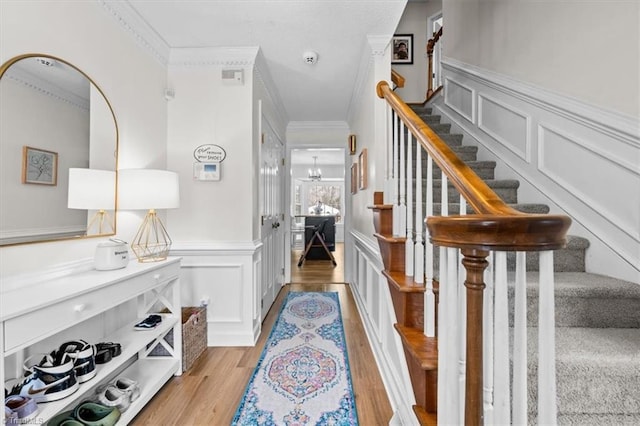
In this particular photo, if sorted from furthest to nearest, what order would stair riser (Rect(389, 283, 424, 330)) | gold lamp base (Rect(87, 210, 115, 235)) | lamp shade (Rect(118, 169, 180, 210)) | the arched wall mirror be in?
1. lamp shade (Rect(118, 169, 180, 210))
2. gold lamp base (Rect(87, 210, 115, 235))
3. stair riser (Rect(389, 283, 424, 330))
4. the arched wall mirror

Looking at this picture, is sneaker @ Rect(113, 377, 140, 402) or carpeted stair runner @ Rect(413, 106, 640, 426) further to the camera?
sneaker @ Rect(113, 377, 140, 402)

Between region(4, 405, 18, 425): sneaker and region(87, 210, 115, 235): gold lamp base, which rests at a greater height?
region(87, 210, 115, 235): gold lamp base

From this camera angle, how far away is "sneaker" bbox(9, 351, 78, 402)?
1128 millimetres

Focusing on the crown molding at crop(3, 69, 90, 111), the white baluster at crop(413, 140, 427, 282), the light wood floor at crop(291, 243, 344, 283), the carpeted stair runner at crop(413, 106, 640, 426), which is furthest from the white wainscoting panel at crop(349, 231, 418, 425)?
the crown molding at crop(3, 69, 90, 111)

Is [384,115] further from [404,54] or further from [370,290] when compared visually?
[404,54]

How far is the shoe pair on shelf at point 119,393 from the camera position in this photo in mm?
1449

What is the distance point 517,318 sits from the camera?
1.93ft

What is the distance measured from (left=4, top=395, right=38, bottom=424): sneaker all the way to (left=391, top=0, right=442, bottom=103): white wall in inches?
184

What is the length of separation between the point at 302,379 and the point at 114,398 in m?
1.02

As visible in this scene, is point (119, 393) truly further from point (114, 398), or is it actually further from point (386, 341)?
point (386, 341)

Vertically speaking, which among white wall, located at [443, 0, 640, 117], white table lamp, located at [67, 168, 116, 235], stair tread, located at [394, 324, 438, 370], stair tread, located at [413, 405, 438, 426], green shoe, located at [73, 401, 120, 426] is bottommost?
green shoe, located at [73, 401, 120, 426]

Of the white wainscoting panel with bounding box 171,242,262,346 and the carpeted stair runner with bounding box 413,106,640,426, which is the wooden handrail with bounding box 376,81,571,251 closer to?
the carpeted stair runner with bounding box 413,106,640,426

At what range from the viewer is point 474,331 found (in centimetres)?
62

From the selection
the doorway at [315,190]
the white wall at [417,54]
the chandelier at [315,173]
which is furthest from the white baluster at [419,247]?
the chandelier at [315,173]
